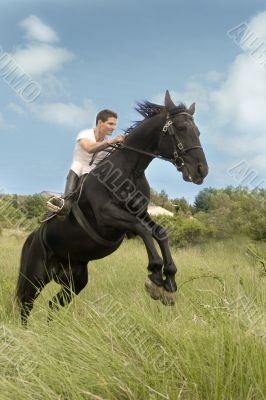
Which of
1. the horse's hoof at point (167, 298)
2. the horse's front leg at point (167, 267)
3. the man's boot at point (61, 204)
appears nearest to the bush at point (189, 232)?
the man's boot at point (61, 204)

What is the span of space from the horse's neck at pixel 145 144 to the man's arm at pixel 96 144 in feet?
0.88

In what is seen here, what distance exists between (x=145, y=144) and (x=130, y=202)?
706 mm

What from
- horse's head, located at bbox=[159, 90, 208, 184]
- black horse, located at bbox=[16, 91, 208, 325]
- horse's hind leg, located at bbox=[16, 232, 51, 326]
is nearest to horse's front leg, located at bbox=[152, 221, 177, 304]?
black horse, located at bbox=[16, 91, 208, 325]

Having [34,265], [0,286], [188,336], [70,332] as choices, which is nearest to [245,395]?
[188,336]

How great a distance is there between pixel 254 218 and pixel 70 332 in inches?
560

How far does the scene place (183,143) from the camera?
502 centimetres

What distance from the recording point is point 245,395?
107 inches

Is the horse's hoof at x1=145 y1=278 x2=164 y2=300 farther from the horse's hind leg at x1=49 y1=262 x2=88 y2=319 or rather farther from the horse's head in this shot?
the horse's hind leg at x1=49 y1=262 x2=88 y2=319

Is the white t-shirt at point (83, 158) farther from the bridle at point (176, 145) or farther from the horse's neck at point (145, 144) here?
the bridle at point (176, 145)

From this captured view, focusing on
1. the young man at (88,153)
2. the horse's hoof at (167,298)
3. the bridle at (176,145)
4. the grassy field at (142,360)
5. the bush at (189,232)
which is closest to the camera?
the grassy field at (142,360)

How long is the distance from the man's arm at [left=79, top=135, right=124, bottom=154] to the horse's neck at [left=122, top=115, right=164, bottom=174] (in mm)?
268

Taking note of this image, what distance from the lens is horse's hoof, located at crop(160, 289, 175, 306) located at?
4.47m

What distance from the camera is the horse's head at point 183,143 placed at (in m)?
4.81

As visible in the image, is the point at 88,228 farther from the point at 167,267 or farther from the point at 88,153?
the point at 167,267
